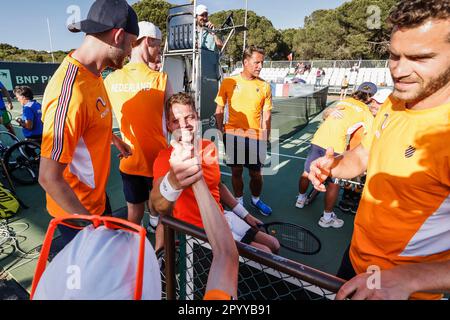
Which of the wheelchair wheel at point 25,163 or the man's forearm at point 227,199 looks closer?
the man's forearm at point 227,199

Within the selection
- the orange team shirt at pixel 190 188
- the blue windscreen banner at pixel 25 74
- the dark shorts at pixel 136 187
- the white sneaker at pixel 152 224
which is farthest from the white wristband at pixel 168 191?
A: the blue windscreen banner at pixel 25 74

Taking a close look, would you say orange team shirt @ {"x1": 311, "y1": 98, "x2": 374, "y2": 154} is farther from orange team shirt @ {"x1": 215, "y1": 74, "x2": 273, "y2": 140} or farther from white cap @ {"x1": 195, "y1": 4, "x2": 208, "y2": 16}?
white cap @ {"x1": 195, "y1": 4, "x2": 208, "y2": 16}

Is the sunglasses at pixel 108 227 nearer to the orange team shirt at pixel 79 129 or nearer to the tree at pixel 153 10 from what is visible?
the orange team shirt at pixel 79 129

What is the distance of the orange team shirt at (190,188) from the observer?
6.18ft

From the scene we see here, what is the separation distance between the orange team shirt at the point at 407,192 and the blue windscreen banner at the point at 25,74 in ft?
63.4

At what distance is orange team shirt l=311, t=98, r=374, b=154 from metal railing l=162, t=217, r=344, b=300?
2.67 m

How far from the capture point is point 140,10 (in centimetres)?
4503

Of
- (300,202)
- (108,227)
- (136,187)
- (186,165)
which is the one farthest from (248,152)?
(108,227)

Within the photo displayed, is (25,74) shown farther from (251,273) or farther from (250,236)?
(251,273)

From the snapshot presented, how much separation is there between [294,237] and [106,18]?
3268mm

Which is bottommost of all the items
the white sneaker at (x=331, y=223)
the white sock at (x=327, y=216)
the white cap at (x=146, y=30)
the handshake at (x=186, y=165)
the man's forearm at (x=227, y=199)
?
the white sneaker at (x=331, y=223)
